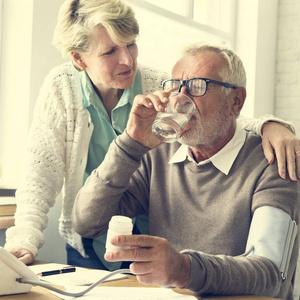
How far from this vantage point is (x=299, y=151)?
5.31ft

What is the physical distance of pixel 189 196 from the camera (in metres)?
1.69

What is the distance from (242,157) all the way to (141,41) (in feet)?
6.56

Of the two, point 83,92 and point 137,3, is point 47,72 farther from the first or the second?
point 137,3

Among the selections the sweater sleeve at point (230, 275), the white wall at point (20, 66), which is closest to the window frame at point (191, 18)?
the white wall at point (20, 66)

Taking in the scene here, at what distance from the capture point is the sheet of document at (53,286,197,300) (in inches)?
45.4

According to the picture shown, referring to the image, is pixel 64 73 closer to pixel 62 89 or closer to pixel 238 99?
pixel 62 89

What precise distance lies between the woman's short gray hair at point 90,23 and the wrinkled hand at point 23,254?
30.8 inches

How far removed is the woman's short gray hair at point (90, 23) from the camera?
191cm

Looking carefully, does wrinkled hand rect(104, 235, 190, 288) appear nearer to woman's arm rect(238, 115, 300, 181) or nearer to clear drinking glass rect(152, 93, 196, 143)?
clear drinking glass rect(152, 93, 196, 143)

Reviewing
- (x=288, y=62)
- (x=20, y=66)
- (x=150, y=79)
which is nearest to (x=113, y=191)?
(x=150, y=79)

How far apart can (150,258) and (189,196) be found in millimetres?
624

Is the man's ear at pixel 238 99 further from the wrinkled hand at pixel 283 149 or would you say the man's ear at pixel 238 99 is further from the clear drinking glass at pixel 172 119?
the clear drinking glass at pixel 172 119

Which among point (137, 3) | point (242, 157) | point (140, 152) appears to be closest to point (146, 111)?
point (140, 152)

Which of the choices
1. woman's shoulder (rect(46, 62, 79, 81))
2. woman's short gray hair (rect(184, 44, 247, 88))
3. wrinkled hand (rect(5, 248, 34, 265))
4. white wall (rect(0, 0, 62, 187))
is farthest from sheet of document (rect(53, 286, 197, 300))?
white wall (rect(0, 0, 62, 187))
